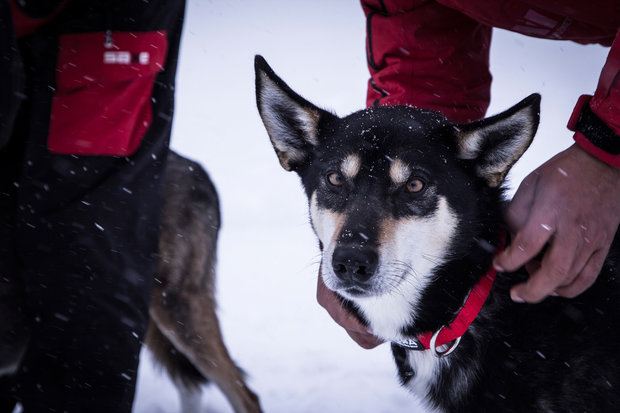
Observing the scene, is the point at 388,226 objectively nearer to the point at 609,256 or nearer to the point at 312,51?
the point at 609,256

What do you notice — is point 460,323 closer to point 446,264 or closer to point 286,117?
point 446,264

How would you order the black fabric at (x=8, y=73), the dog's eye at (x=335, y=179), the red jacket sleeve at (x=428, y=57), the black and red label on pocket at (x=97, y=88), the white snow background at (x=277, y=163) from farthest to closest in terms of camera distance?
the white snow background at (x=277, y=163) → the red jacket sleeve at (x=428, y=57) → the dog's eye at (x=335, y=179) → the black and red label on pocket at (x=97, y=88) → the black fabric at (x=8, y=73)

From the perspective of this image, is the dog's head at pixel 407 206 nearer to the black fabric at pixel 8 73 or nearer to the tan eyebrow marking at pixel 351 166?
the tan eyebrow marking at pixel 351 166

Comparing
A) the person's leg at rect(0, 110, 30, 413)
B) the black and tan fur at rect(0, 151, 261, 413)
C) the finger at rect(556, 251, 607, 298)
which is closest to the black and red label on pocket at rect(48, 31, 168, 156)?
the person's leg at rect(0, 110, 30, 413)

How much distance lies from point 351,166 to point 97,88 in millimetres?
855

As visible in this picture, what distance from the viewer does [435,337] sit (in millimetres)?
1564

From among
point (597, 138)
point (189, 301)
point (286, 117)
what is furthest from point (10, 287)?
point (597, 138)

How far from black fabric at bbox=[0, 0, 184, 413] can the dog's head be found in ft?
1.55

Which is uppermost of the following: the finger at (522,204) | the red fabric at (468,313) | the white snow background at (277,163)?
the finger at (522,204)

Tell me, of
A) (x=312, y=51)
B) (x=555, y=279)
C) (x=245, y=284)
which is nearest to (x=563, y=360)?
(x=555, y=279)

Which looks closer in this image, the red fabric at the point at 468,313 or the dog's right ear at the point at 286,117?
the red fabric at the point at 468,313

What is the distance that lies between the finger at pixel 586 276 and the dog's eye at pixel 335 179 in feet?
2.43

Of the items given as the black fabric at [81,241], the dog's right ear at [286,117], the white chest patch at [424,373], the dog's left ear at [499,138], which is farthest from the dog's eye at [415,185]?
the black fabric at [81,241]

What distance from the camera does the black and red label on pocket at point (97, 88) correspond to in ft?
5.18
